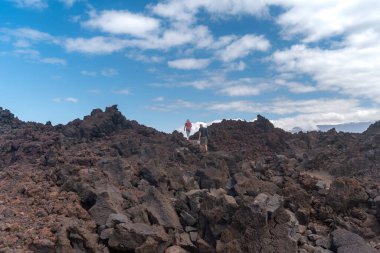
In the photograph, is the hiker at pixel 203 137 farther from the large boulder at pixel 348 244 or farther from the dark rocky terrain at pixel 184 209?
the large boulder at pixel 348 244

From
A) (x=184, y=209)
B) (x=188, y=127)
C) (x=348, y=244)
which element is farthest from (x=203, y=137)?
(x=348, y=244)

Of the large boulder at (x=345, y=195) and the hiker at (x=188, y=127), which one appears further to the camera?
the hiker at (x=188, y=127)

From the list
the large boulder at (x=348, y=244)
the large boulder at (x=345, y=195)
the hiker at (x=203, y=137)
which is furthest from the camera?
the hiker at (x=203, y=137)

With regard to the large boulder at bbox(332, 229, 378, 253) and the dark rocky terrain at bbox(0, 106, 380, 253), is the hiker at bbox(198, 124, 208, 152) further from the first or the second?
the large boulder at bbox(332, 229, 378, 253)

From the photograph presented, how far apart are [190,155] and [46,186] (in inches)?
317

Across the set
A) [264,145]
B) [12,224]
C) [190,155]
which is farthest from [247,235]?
[264,145]

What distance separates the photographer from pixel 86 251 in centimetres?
870

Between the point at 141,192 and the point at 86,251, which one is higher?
the point at 141,192

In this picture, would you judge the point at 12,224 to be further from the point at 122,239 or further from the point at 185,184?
the point at 185,184

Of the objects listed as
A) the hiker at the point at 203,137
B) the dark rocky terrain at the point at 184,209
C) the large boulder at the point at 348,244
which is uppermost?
the hiker at the point at 203,137

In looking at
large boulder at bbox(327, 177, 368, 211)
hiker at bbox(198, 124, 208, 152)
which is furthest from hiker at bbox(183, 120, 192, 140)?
large boulder at bbox(327, 177, 368, 211)

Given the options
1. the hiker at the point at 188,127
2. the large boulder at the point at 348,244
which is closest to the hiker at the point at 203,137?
the hiker at the point at 188,127

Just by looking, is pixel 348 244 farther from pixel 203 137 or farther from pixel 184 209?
pixel 203 137

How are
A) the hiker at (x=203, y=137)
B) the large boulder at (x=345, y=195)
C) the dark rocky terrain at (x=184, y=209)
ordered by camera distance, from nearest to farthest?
1. the dark rocky terrain at (x=184, y=209)
2. the large boulder at (x=345, y=195)
3. the hiker at (x=203, y=137)
